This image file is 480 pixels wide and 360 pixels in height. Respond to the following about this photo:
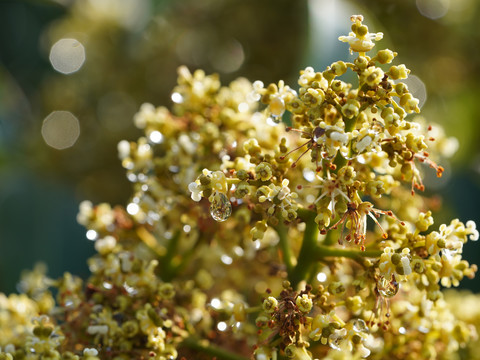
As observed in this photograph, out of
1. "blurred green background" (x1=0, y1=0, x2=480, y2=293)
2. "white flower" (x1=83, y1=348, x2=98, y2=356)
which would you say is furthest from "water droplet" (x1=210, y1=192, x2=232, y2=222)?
"blurred green background" (x1=0, y1=0, x2=480, y2=293)

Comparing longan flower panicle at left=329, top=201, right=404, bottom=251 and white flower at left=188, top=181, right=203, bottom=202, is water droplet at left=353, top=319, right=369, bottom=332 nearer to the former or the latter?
longan flower panicle at left=329, top=201, right=404, bottom=251

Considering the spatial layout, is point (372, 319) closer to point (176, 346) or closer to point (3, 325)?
point (176, 346)

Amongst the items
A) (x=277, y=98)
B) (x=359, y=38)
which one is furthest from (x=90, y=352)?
(x=359, y=38)

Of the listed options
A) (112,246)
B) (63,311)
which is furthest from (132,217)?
(63,311)

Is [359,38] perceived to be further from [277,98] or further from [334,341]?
[334,341]

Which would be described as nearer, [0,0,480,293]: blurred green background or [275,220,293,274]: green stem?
[275,220,293,274]: green stem

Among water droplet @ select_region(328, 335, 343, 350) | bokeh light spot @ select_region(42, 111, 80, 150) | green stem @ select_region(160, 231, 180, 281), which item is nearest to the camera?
water droplet @ select_region(328, 335, 343, 350)

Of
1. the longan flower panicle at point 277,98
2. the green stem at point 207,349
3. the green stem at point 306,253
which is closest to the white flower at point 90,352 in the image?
the green stem at point 207,349
